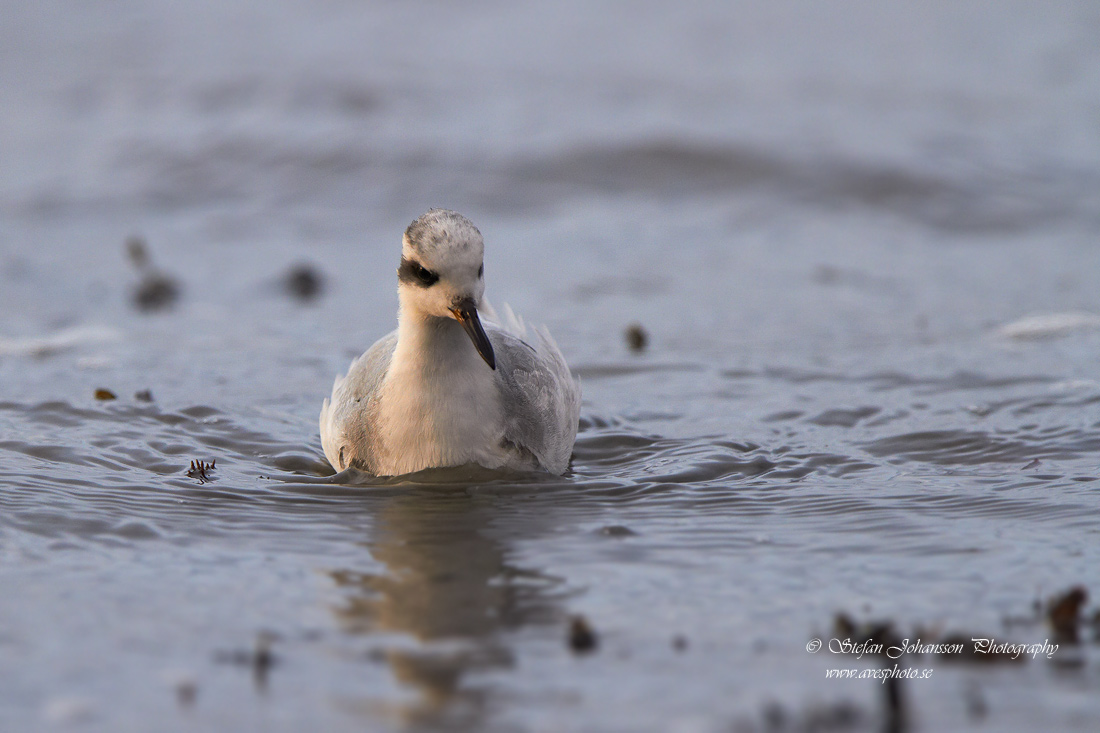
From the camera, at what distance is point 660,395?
7359mm

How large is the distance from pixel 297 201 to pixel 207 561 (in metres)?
8.02

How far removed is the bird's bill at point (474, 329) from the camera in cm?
535

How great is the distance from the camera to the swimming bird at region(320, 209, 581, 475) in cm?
538

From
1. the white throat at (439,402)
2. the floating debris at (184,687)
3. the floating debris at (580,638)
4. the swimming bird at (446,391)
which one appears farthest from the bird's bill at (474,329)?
the floating debris at (184,687)

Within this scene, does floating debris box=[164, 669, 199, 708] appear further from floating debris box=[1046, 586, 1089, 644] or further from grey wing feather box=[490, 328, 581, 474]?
floating debris box=[1046, 586, 1089, 644]

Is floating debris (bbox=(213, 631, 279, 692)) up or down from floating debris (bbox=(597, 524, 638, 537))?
down

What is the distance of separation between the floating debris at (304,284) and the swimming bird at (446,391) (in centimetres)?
348

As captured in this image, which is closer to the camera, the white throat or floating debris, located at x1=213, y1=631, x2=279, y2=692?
floating debris, located at x1=213, y1=631, x2=279, y2=692

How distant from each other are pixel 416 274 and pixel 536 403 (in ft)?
2.91

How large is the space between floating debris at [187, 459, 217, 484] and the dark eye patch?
4.07 ft

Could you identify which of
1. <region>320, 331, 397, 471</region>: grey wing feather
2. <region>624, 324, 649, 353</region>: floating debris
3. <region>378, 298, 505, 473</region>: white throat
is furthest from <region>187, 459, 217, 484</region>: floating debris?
<region>624, 324, 649, 353</region>: floating debris

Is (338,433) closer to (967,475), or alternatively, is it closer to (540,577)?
(540,577)

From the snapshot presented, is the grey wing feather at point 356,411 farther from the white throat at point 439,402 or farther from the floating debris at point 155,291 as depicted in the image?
the floating debris at point 155,291

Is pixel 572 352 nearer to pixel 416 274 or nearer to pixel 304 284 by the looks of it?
pixel 304 284
